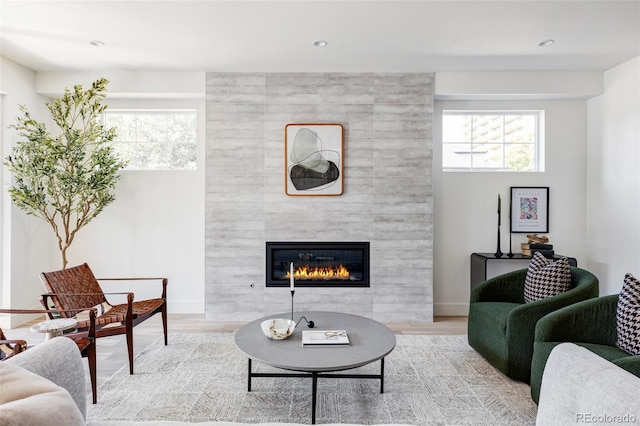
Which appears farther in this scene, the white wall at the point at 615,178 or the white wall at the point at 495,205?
the white wall at the point at 495,205

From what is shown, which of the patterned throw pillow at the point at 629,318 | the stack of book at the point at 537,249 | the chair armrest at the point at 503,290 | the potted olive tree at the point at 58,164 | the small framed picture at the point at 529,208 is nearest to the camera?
the patterned throw pillow at the point at 629,318

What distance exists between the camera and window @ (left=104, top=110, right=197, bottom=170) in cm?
462

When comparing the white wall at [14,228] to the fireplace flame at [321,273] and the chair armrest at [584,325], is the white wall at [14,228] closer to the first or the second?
the fireplace flame at [321,273]

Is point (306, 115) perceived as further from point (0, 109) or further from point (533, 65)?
point (0, 109)

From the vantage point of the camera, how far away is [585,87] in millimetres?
4188

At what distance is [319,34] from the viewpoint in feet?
10.7

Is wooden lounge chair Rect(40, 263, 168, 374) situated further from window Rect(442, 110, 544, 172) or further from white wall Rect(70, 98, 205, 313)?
window Rect(442, 110, 544, 172)

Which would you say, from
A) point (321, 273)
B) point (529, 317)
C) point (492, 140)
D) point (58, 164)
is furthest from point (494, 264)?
point (58, 164)

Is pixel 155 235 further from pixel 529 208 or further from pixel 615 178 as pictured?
pixel 615 178

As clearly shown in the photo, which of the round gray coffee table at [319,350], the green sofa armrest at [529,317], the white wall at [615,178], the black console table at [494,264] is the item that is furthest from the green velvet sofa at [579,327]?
the white wall at [615,178]

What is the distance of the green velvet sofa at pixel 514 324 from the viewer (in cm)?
263

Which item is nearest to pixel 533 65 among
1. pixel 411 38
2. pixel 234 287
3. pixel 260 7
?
pixel 411 38

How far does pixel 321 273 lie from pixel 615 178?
329 centimetres

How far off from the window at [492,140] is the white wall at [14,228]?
4670 millimetres
